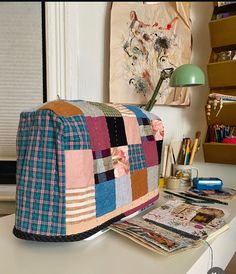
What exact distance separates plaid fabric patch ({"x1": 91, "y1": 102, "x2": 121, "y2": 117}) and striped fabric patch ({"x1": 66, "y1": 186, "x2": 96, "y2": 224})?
0.18 metres

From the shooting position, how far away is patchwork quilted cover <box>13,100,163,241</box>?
502 mm

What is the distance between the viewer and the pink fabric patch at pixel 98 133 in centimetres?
56

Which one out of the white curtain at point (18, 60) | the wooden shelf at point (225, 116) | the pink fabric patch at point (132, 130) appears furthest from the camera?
the white curtain at point (18, 60)

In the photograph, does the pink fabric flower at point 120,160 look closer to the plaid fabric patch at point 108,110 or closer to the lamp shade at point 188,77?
the plaid fabric patch at point 108,110

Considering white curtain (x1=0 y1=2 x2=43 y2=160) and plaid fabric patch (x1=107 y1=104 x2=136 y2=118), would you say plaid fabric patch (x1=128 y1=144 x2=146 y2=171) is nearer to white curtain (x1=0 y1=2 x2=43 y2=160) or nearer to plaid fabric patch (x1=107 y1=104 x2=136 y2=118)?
plaid fabric patch (x1=107 y1=104 x2=136 y2=118)

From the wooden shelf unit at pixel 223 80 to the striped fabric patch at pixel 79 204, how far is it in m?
0.67

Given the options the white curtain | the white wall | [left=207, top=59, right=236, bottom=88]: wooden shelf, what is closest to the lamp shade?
[left=207, top=59, right=236, bottom=88]: wooden shelf

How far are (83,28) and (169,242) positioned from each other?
1.14m

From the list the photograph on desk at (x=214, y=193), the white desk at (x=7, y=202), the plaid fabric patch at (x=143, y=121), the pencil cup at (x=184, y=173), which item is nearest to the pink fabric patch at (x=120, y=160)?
the plaid fabric patch at (x=143, y=121)

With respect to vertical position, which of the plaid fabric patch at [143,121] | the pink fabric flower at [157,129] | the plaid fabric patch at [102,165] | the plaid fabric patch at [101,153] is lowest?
the plaid fabric patch at [102,165]

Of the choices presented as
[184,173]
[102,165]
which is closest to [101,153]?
[102,165]

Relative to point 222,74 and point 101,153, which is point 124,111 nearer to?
point 101,153

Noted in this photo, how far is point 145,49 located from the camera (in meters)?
1.20

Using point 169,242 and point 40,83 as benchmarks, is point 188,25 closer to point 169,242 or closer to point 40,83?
point 40,83
